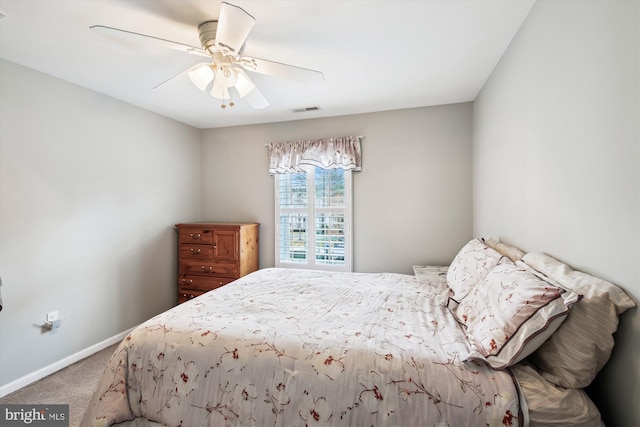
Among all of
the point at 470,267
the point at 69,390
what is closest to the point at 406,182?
the point at 470,267

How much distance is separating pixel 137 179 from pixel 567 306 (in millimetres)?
3662

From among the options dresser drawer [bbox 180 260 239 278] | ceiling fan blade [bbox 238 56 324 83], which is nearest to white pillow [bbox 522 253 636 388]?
ceiling fan blade [bbox 238 56 324 83]

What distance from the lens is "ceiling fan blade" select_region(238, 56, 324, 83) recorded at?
1.78 metres

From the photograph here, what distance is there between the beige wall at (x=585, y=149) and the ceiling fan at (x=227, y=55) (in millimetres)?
1229

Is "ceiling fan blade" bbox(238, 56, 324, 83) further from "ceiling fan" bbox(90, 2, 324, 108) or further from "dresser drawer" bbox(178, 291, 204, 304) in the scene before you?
"dresser drawer" bbox(178, 291, 204, 304)

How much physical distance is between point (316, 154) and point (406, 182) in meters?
1.13

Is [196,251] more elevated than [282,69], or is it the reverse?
[282,69]

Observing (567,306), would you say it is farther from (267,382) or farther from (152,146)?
(152,146)

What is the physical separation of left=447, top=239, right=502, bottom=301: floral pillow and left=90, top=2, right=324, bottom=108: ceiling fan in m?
1.53

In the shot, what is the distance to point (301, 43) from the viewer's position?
196 centimetres

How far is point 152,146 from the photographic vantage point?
10.9 feet

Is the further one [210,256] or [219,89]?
[210,256]

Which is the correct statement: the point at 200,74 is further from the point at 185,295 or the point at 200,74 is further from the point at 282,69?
the point at 185,295

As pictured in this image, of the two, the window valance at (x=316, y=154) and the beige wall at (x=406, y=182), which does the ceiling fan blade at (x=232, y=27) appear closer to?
the window valance at (x=316, y=154)
